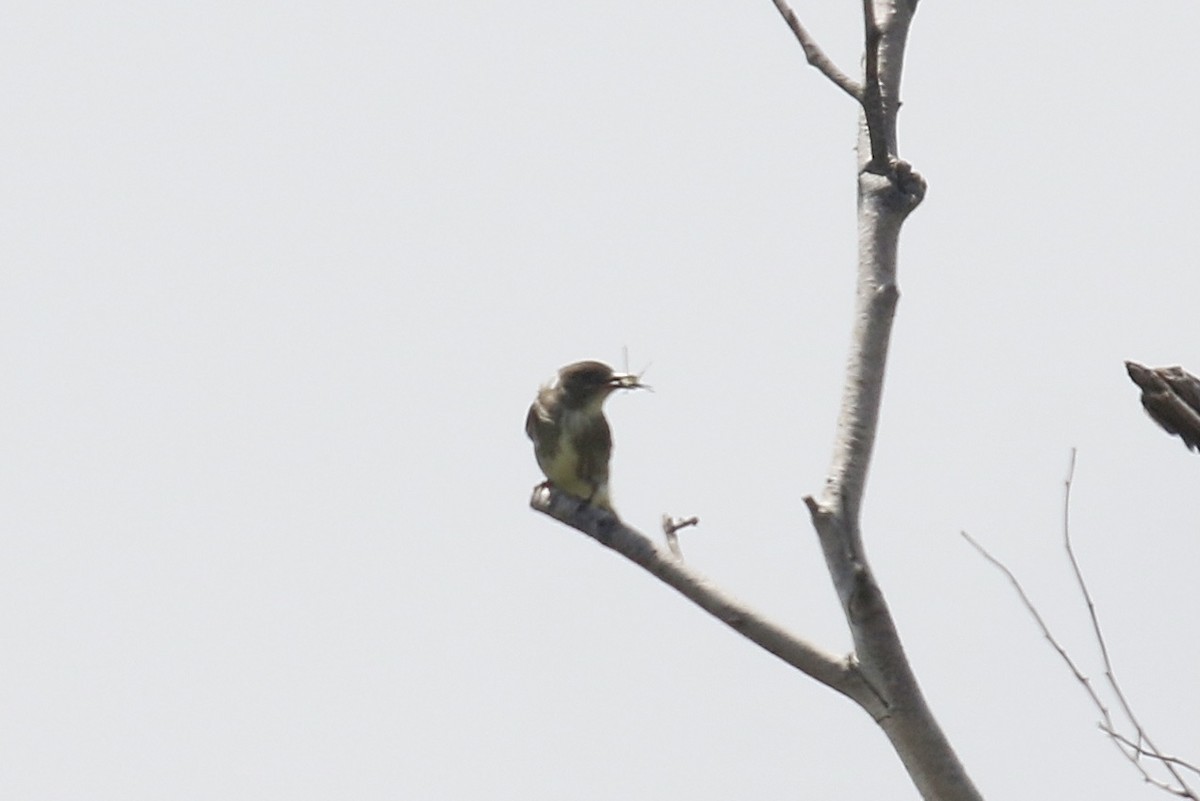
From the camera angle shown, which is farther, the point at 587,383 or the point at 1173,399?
the point at 587,383

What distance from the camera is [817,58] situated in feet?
13.2

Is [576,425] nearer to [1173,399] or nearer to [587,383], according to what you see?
[587,383]

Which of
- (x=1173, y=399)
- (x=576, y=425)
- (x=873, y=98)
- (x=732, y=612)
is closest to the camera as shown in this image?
(x=1173, y=399)

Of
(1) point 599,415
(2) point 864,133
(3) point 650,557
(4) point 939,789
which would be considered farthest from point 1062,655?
(1) point 599,415

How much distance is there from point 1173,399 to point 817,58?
4.65 feet

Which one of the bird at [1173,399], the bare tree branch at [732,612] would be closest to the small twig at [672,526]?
the bare tree branch at [732,612]

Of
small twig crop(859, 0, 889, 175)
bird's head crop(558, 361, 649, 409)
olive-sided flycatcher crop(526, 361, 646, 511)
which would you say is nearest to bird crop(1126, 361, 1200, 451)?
small twig crop(859, 0, 889, 175)

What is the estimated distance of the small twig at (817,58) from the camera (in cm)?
391

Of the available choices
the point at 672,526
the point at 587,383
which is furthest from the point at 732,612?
the point at 587,383

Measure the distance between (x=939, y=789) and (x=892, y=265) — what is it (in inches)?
47.2

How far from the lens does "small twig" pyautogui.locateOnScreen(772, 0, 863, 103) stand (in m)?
3.91

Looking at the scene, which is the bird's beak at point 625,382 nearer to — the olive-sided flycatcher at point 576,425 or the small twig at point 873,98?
the olive-sided flycatcher at point 576,425

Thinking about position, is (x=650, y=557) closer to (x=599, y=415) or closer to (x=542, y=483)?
(x=542, y=483)

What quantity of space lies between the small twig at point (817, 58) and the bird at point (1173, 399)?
1.13 m
